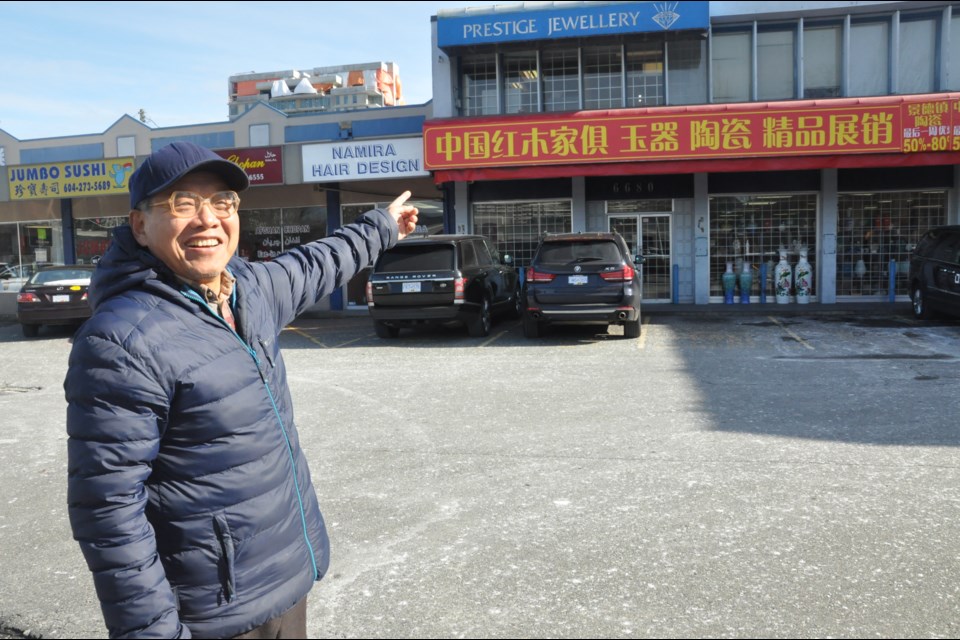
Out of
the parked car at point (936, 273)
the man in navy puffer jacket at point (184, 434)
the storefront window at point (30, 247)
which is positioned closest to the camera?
the man in navy puffer jacket at point (184, 434)

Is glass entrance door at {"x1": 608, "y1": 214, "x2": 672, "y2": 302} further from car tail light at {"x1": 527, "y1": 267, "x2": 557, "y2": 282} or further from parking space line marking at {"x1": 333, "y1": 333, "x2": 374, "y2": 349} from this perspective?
parking space line marking at {"x1": 333, "y1": 333, "x2": 374, "y2": 349}

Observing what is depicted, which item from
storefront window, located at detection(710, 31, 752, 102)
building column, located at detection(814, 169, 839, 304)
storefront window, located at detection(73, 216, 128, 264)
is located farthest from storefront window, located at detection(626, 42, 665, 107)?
storefront window, located at detection(73, 216, 128, 264)

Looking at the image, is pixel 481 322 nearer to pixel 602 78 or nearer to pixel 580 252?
pixel 580 252

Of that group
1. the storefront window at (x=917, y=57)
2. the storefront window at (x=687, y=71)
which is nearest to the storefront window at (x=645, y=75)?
the storefront window at (x=687, y=71)

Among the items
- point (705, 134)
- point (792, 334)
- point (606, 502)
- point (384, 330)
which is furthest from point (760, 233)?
point (606, 502)

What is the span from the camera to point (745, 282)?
63.1 feet

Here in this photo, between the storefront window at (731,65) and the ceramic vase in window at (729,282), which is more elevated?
the storefront window at (731,65)

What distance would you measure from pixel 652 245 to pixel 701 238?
115 centimetres

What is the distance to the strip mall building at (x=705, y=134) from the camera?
1727 cm

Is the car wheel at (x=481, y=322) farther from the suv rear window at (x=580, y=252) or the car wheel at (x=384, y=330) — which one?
the suv rear window at (x=580, y=252)

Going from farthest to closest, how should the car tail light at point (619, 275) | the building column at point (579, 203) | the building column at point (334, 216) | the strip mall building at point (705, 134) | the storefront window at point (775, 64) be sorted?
the building column at point (334, 216)
the building column at point (579, 203)
the storefront window at point (775, 64)
the strip mall building at point (705, 134)
the car tail light at point (619, 275)

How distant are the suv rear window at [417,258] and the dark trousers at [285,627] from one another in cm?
1149

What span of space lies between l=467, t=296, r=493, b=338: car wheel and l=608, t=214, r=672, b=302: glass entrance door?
6323mm

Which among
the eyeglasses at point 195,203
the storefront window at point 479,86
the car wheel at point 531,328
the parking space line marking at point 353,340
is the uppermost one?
the storefront window at point 479,86
